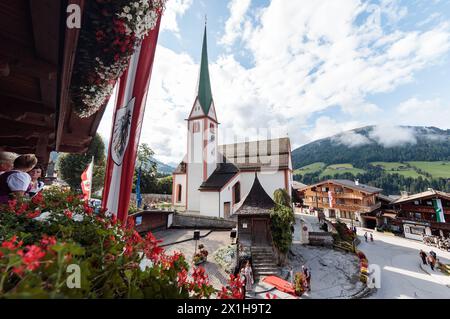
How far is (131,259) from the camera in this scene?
1.05 meters

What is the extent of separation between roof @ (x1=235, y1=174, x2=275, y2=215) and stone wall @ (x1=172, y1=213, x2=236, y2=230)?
13.4 ft

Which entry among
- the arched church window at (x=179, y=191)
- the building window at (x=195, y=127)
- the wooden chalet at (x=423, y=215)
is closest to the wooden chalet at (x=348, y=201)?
the wooden chalet at (x=423, y=215)

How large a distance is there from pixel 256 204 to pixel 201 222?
5.90m

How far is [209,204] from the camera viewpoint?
19922mm

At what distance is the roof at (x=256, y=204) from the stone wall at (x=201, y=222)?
13.4ft

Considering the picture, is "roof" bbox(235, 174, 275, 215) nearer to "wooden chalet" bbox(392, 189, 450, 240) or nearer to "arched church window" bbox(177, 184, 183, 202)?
"arched church window" bbox(177, 184, 183, 202)

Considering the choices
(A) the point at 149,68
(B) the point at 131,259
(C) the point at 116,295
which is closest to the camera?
(C) the point at 116,295

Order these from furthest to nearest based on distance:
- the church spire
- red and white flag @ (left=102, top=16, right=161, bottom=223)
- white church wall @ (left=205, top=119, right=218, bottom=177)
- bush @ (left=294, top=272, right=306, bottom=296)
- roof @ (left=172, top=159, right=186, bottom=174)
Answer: the church spire < roof @ (left=172, top=159, right=186, bottom=174) < white church wall @ (left=205, top=119, right=218, bottom=177) < bush @ (left=294, top=272, right=306, bottom=296) < red and white flag @ (left=102, top=16, right=161, bottom=223)

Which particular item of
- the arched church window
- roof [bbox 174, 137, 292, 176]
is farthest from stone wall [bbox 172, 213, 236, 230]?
roof [bbox 174, 137, 292, 176]

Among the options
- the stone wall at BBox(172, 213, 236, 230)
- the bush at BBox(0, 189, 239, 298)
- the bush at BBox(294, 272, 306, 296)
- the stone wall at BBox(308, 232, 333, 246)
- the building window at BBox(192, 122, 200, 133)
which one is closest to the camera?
the bush at BBox(0, 189, 239, 298)

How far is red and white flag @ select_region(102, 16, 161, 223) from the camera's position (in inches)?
121

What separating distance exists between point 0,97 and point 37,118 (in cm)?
92
